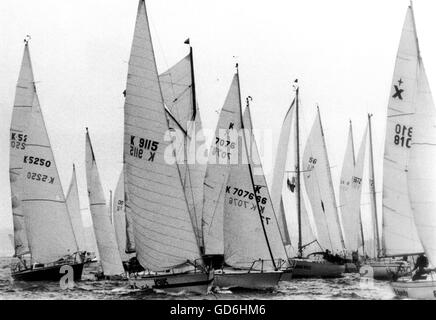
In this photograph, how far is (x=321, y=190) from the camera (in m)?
44.3

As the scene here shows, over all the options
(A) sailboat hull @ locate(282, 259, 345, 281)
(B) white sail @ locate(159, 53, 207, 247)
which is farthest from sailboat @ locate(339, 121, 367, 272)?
(B) white sail @ locate(159, 53, 207, 247)

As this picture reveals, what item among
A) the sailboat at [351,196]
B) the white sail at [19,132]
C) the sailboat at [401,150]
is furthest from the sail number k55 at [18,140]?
the sailboat at [351,196]

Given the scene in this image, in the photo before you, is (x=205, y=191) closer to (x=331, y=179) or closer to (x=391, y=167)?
(x=391, y=167)

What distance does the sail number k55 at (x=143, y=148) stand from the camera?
26797mm

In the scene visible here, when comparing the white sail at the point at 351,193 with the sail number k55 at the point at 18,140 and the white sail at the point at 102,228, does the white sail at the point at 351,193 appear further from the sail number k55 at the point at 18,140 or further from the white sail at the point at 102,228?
the sail number k55 at the point at 18,140

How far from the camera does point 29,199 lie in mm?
35062

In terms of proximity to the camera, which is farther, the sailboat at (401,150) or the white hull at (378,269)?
the white hull at (378,269)

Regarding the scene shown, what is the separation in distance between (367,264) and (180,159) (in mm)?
14302

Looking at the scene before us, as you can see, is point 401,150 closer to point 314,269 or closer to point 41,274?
point 314,269

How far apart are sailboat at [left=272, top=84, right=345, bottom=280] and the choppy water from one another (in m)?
2.62

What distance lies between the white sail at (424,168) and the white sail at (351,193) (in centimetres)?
1657

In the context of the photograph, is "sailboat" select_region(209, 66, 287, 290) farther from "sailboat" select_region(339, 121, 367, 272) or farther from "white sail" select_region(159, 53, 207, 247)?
"sailboat" select_region(339, 121, 367, 272)

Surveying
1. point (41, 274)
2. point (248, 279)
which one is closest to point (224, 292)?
point (248, 279)
